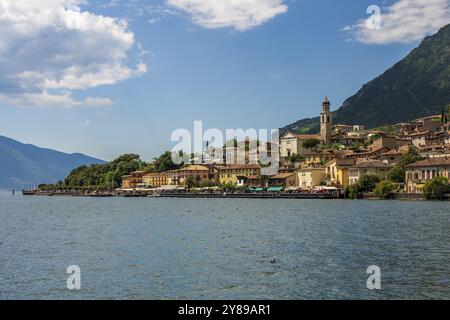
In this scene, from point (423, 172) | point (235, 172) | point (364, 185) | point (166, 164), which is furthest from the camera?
point (166, 164)

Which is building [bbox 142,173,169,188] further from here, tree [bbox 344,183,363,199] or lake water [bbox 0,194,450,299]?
lake water [bbox 0,194,450,299]

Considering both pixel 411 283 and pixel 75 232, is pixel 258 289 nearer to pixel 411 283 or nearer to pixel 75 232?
pixel 411 283

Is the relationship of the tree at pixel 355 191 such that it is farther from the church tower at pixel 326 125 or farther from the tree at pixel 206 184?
the tree at pixel 206 184

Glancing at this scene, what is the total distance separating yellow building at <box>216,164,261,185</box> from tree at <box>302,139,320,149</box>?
1331 cm

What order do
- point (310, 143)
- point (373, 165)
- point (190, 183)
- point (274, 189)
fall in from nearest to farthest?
1. point (373, 165)
2. point (274, 189)
3. point (310, 143)
4. point (190, 183)

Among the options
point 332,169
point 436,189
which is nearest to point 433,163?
point 436,189

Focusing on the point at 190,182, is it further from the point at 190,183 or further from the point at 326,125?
the point at 326,125

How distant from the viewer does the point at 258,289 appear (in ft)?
69.1

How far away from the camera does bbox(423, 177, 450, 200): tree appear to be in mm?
84625

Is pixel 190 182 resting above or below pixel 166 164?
below

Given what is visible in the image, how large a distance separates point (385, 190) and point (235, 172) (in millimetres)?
59381

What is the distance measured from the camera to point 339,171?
11462cm

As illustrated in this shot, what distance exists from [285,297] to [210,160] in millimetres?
157002

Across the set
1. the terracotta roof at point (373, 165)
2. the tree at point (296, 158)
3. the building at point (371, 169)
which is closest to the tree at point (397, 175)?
the building at point (371, 169)
